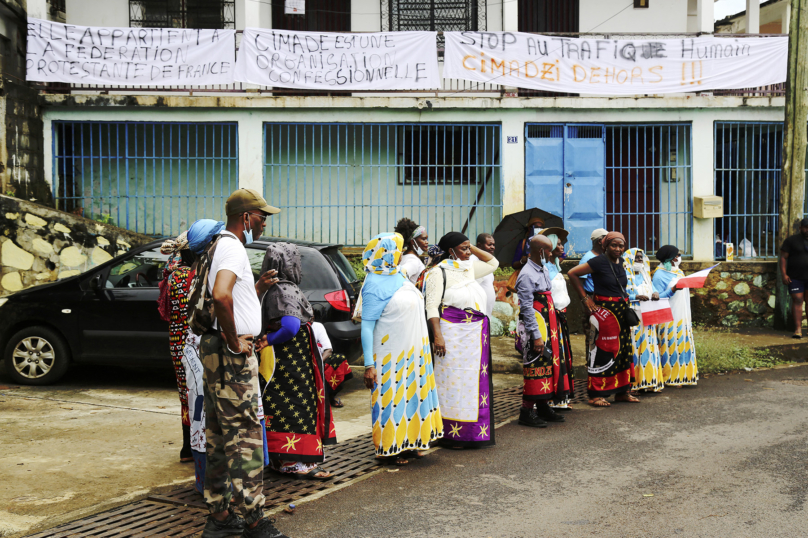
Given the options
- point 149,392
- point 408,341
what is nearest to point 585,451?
point 408,341

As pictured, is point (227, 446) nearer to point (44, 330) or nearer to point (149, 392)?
point (149, 392)

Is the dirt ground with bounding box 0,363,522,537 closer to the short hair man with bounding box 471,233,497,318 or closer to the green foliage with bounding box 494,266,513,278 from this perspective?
the short hair man with bounding box 471,233,497,318

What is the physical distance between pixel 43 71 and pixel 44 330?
231 inches

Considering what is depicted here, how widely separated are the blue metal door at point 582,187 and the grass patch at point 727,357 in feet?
10.1

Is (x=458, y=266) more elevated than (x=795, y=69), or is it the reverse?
(x=795, y=69)

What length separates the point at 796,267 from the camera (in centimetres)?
1118

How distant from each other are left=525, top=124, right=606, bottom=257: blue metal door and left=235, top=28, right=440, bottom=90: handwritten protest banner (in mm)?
2210

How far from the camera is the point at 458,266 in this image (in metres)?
5.79

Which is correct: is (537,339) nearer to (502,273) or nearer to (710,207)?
(502,273)

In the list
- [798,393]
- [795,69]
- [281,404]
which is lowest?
[798,393]

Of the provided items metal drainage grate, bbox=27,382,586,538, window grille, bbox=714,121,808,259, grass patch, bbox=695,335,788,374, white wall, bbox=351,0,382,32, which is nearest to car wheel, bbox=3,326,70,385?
→ metal drainage grate, bbox=27,382,586,538

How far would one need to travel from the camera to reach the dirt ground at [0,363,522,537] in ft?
14.7

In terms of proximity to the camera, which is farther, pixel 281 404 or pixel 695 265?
pixel 695 265

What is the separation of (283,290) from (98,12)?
11.6m
